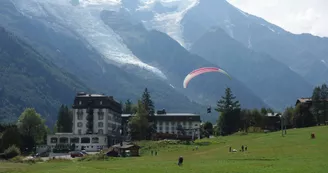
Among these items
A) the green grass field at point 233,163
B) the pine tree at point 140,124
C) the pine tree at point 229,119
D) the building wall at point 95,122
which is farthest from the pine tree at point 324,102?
the building wall at point 95,122

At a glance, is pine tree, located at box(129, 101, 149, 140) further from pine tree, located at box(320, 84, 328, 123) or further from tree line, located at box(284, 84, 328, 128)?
pine tree, located at box(320, 84, 328, 123)

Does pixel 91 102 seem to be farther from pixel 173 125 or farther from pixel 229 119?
pixel 229 119

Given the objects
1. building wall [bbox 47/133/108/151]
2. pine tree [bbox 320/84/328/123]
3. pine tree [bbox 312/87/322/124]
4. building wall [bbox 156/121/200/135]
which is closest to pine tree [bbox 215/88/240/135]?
pine tree [bbox 312/87/322/124]

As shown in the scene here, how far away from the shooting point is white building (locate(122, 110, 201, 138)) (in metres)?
190

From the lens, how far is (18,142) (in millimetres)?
133000

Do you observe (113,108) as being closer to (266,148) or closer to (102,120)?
(102,120)

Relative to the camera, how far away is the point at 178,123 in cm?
19400

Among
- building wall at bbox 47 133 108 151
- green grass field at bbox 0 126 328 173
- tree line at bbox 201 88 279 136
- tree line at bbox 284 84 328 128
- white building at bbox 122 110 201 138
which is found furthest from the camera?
white building at bbox 122 110 201 138

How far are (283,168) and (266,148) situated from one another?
1256 inches

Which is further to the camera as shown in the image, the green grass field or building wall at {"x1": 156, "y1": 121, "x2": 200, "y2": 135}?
building wall at {"x1": 156, "y1": 121, "x2": 200, "y2": 135}

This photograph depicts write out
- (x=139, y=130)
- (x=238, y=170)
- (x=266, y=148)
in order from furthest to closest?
1. (x=139, y=130)
2. (x=266, y=148)
3. (x=238, y=170)

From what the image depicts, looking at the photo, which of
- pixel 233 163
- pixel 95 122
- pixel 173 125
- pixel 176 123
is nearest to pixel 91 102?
pixel 95 122

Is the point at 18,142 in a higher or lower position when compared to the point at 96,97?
lower

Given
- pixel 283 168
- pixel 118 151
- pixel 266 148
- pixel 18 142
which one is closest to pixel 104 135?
pixel 18 142
